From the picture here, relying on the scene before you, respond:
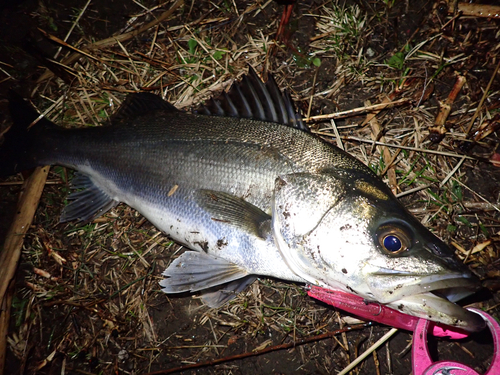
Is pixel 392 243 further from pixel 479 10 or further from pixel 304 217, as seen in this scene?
pixel 479 10

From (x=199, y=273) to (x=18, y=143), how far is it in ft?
6.75

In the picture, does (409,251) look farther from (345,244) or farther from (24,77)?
(24,77)

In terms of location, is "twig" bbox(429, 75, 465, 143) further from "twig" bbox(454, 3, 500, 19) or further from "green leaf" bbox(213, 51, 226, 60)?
"green leaf" bbox(213, 51, 226, 60)

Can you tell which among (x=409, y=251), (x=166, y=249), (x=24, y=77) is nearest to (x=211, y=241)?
(x=166, y=249)

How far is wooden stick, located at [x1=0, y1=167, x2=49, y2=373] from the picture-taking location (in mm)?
2750

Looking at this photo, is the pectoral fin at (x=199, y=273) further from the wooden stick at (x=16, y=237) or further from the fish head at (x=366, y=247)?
the wooden stick at (x=16, y=237)

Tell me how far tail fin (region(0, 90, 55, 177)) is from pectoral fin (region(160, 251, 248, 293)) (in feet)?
5.47

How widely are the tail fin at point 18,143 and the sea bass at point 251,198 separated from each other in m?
0.01

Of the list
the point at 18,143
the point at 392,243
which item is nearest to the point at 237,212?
the point at 392,243

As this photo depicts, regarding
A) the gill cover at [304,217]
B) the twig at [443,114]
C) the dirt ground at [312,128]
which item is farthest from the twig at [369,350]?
the twig at [443,114]

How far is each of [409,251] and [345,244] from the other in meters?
0.34

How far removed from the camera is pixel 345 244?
1776 mm

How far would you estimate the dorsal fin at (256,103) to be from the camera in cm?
232

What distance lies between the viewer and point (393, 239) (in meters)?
1.74
